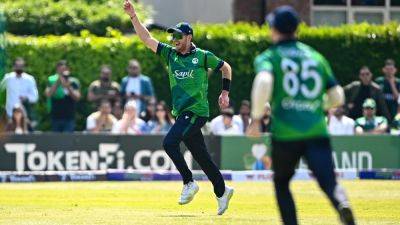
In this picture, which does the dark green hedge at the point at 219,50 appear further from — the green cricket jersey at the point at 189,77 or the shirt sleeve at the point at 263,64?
the shirt sleeve at the point at 263,64

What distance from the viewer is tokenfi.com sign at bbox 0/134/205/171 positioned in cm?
2127

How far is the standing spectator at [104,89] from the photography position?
23.5 metres

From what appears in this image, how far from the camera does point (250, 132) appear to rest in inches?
390

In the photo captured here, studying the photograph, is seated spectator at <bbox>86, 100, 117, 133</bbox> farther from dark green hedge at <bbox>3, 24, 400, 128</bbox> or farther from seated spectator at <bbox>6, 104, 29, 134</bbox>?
dark green hedge at <bbox>3, 24, 400, 128</bbox>

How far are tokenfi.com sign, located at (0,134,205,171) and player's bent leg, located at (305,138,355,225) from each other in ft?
38.8

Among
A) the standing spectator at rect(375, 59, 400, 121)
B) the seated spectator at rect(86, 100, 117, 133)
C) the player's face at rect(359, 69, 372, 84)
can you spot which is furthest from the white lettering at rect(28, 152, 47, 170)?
the standing spectator at rect(375, 59, 400, 121)

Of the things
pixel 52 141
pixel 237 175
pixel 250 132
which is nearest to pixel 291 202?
pixel 250 132

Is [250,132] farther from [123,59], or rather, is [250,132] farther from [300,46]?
[123,59]

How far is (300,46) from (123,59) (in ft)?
52.4

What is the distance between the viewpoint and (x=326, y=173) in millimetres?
9523

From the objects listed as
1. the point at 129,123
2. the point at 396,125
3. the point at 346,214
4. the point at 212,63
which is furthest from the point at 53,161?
the point at 346,214

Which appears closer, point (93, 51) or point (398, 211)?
point (398, 211)

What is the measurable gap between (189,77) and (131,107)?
27.2 feet

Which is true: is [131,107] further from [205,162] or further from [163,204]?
[205,162]
